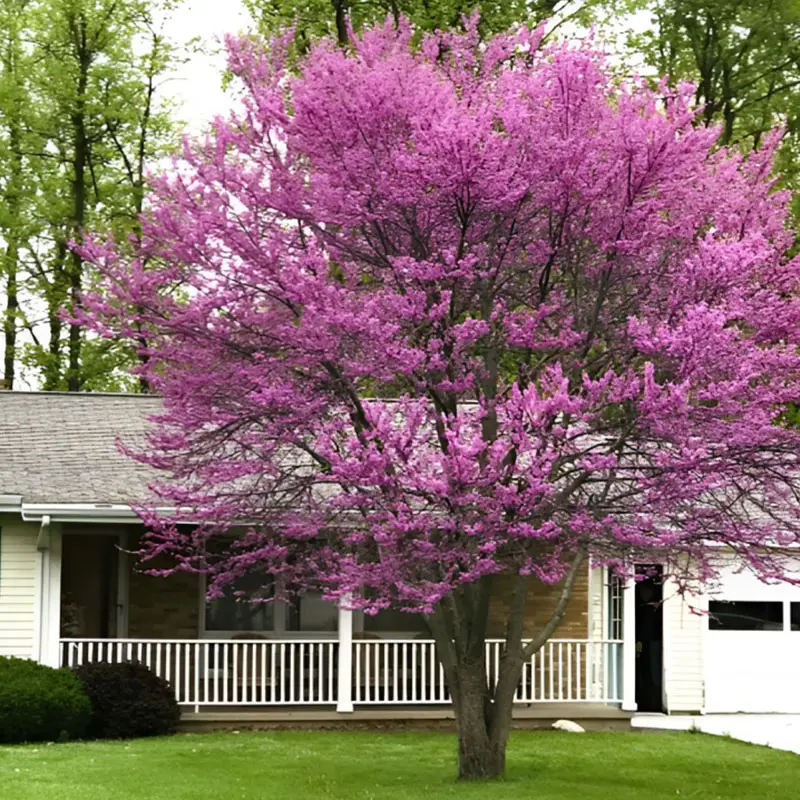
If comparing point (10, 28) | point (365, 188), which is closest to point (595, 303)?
point (365, 188)

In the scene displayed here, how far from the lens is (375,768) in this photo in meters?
14.9

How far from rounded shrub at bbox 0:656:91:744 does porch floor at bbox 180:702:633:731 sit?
1977 millimetres

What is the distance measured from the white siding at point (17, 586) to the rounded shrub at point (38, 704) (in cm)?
145

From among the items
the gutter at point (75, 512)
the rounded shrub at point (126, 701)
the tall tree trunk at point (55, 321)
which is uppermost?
the tall tree trunk at point (55, 321)

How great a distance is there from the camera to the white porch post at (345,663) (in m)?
18.5

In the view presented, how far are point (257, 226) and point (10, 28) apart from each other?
936 inches

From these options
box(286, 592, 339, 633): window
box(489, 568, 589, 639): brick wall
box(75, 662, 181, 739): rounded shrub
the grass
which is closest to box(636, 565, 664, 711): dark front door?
box(489, 568, 589, 639): brick wall

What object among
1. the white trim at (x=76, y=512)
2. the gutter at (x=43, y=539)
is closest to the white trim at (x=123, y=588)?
the gutter at (x=43, y=539)

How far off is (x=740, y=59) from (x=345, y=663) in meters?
19.0

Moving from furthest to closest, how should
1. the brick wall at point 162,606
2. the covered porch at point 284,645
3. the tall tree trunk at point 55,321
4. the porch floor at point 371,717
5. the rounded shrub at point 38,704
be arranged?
the tall tree trunk at point 55,321
the brick wall at point 162,606
the covered porch at point 284,645
the porch floor at point 371,717
the rounded shrub at point 38,704

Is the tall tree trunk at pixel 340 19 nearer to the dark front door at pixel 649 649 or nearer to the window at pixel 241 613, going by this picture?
the window at pixel 241 613

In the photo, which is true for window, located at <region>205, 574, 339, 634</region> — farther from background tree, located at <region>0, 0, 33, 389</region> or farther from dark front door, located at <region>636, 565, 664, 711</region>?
background tree, located at <region>0, 0, 33, 389</region>

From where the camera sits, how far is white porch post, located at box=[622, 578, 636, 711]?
63.6ft

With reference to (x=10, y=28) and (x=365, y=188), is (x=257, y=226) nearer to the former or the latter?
(x=365, y=188)
